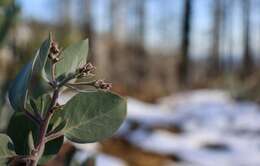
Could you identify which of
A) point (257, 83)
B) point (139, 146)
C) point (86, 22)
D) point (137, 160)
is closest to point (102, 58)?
point (86, 22)

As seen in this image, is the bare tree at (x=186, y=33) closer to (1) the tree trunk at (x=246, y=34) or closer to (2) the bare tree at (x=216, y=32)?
(1) the tree trunk at (x=246, y=34)

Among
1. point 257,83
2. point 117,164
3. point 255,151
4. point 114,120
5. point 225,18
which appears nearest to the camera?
point 114,120

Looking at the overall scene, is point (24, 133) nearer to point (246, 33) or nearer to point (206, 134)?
point (206, 134)

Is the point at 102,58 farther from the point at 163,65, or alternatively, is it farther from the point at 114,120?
the point at 114,120

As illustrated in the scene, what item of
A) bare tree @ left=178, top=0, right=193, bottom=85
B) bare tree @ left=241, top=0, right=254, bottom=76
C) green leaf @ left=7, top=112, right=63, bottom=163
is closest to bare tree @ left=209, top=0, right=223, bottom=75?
bare tree @ left=241, top=0, right=254, bottom=76

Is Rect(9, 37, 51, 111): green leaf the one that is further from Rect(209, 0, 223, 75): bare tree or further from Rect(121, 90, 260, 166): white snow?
Rect(209, 0, 223, 75): bare tree

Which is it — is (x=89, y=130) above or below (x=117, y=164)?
above

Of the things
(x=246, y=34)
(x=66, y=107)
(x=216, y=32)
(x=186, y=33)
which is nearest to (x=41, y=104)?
(x=66, y=107)
